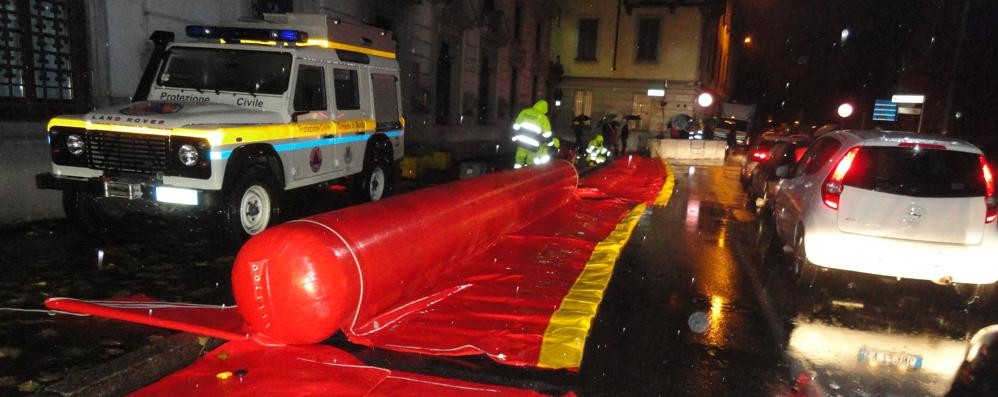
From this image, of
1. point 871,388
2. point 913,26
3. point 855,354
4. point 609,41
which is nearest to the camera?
point 871,388

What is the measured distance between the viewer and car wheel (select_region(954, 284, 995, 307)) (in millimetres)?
5922

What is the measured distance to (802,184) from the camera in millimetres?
6848

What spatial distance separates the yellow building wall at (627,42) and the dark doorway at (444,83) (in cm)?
1817

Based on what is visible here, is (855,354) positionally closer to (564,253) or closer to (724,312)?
(724,312)

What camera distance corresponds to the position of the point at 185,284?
18.1 feet

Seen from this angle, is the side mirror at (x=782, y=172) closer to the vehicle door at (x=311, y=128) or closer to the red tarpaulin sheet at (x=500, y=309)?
the red tarpaulin sheet at (x=500, y=309)

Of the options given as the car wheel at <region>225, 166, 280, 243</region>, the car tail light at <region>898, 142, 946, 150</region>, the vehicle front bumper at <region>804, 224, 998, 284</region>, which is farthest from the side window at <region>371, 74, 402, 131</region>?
the car tail light at <region>898, 142, 946, 150</region>

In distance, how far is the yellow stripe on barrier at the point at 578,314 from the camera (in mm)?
4230

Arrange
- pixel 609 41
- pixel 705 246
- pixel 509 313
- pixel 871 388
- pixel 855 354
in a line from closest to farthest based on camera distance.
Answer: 1. pixel 871 388
2. pixel 855 354
3. pixel 509 313
4. pixel 705 246
5. pixel 609 41

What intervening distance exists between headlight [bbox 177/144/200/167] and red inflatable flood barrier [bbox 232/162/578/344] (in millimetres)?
2104

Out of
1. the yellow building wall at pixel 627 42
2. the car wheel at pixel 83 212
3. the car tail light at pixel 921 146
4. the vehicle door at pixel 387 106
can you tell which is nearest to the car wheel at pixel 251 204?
the car wheel at pixel 83 212

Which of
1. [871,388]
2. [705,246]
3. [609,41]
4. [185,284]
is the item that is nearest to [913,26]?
[609,41]

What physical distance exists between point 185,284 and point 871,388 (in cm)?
551

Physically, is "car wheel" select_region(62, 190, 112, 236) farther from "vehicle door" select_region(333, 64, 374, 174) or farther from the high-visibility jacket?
the high-visibility jacket
